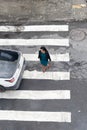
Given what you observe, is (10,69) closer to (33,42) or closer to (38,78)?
(38,78)

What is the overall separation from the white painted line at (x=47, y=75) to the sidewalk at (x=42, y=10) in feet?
12.5

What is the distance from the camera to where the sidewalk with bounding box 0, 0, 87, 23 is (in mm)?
18953

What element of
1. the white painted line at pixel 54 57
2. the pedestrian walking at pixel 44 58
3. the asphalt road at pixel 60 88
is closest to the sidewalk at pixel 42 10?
the asphalt road at pixel 60 88

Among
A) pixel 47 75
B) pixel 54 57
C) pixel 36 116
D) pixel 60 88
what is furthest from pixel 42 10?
pixel 36 116

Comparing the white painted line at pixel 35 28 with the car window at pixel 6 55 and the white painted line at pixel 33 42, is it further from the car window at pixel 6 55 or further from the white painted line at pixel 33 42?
the car window at pixel 6 55

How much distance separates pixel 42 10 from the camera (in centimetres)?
1934

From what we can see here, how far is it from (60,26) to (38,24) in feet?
3.95

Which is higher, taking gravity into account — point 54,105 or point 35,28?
point 35,28

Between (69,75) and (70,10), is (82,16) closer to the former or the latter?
(70,10)

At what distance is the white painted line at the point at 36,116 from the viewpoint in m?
14.4

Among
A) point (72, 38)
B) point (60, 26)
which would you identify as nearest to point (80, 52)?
point (72, 38)

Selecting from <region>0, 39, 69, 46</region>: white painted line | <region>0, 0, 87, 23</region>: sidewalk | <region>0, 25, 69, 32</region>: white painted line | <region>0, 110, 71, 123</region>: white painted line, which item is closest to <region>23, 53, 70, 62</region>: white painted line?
<region>0, 39, 69, 46</region>: white painted line

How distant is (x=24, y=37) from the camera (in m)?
18.1

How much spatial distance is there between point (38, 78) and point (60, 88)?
3.90 ft
